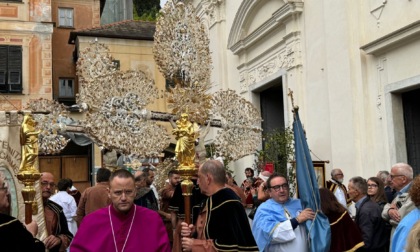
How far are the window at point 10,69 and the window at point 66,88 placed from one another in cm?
221

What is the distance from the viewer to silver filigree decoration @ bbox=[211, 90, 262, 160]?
362 inches

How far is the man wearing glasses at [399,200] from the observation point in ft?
17.3

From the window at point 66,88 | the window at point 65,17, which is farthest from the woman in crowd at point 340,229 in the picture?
the window at point 65,17

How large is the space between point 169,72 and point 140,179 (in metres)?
1.86

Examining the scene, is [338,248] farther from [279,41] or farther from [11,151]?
[279,41]

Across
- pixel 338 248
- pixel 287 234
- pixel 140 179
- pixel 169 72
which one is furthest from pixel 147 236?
pixel 140 179

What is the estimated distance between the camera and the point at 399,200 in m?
5.92

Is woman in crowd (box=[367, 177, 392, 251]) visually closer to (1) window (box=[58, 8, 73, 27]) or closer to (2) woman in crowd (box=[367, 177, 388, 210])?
(2) woman in crowd (box=[367, 177, 388, 210])

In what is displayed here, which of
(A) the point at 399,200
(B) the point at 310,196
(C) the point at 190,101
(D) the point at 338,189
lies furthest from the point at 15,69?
(A) the point at 399,200

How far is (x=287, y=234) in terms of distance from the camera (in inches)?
211

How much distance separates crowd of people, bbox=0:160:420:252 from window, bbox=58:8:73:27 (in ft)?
61.7

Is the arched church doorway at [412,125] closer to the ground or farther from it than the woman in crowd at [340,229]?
farther from it

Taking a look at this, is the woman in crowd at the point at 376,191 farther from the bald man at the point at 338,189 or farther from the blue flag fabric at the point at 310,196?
the bald man at the point at 338,189

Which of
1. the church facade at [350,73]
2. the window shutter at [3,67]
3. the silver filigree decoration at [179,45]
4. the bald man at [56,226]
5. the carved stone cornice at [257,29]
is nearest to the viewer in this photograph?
the bald man at [56,226]
